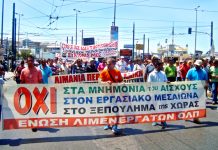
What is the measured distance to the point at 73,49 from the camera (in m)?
22.7

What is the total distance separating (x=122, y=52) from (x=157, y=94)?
28548 mm

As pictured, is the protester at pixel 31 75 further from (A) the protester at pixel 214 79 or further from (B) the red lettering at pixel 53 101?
(A) the protester at pixel 214 79

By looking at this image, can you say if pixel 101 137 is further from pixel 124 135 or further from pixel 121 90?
pixel 121 90

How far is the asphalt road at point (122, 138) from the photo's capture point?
830 centimetres

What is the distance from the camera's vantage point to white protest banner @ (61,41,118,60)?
74.3ft

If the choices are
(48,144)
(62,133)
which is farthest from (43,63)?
(48,144)

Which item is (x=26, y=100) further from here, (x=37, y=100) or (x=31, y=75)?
(x=31, y=75)

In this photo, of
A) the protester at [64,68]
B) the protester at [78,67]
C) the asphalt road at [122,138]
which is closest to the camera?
the asphalt road at [122,138]

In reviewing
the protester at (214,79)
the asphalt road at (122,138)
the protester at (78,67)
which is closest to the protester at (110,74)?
the asphalt road at (122,138)

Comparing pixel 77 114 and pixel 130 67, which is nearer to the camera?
pixel 77 114

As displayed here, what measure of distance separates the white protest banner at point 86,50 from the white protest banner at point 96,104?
12.3 metres

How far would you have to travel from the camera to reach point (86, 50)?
2269 centimetres

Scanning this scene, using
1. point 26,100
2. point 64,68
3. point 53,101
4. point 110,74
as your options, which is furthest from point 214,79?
point 64,68

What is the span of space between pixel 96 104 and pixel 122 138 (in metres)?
1.11
